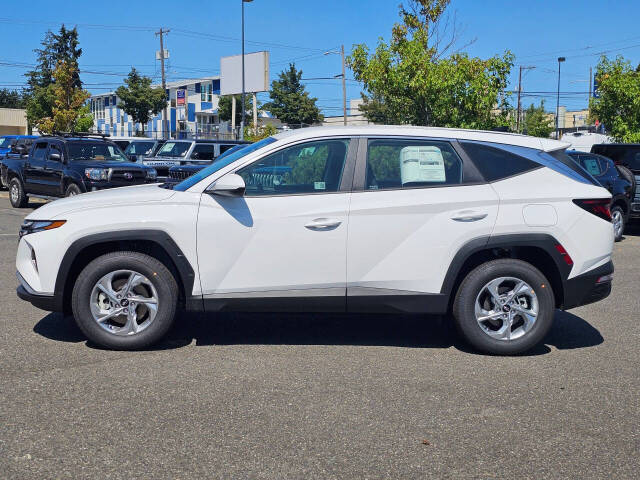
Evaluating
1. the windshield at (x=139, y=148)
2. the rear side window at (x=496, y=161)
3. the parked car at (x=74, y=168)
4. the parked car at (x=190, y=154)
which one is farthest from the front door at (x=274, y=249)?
the windshield at (x=139, y=148)

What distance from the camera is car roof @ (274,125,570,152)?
20.0 ft

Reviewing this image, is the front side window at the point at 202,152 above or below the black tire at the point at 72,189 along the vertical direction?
above

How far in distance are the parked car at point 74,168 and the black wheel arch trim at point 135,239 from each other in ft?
35.8

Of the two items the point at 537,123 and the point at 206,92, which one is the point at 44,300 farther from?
the point at 206,92

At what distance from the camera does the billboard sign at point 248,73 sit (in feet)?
187

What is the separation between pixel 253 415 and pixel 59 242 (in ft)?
7.38

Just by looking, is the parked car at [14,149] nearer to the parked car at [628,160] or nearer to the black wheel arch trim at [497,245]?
the parked car at [628,160]

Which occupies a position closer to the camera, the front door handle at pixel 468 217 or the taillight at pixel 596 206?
the front door handle at pixel 468 217

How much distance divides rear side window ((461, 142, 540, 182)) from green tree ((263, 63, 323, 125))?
7436cm

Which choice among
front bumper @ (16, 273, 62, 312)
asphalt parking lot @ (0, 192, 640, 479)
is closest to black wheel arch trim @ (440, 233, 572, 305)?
asphalt parking lot @ (0, 192, 640, 479)

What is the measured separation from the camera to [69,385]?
5.04 metres

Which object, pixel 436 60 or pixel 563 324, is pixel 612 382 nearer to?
pixel 563 324

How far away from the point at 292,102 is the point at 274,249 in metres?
75.9

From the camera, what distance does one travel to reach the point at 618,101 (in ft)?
88.1
